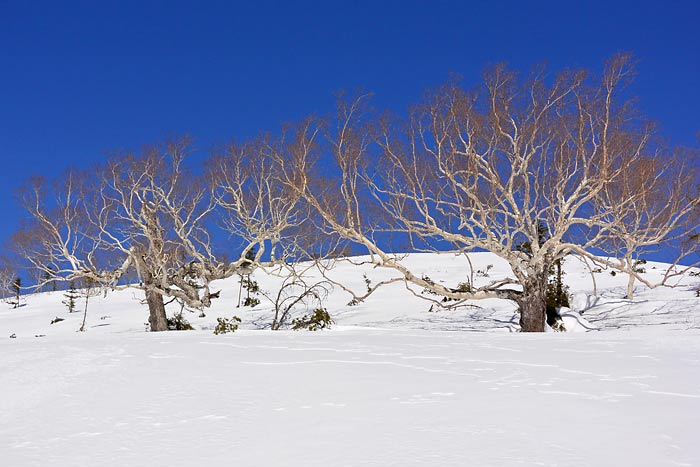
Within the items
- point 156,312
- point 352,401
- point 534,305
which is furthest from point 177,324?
point 352,401

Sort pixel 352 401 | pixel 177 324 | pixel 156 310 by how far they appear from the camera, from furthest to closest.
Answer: pixel 177 324, pixel 156 310, pixel 352 401

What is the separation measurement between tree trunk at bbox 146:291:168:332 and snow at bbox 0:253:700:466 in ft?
32.7

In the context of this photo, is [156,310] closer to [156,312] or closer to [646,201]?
[156,312]

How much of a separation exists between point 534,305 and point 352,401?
1141 centimetres

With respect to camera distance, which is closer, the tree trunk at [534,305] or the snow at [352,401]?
the snow at [352,401]

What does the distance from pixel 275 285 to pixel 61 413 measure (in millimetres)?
28038

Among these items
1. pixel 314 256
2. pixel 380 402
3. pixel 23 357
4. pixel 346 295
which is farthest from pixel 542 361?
pixel 346 295

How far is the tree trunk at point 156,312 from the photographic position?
18328 millimetres

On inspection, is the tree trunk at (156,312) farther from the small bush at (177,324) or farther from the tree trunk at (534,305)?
the tree trunk at (534,305)

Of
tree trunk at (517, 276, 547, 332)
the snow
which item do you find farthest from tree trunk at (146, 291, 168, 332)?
tree trunk at (517, 276, 547, 332)

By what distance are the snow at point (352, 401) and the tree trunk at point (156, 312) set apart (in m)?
9.96

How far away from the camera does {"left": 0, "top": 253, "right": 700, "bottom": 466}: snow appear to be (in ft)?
10.0

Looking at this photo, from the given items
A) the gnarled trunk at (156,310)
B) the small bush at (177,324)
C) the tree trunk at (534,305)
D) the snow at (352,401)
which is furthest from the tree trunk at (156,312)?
the tree trunk at (534,305)

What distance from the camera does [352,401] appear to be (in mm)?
4188
